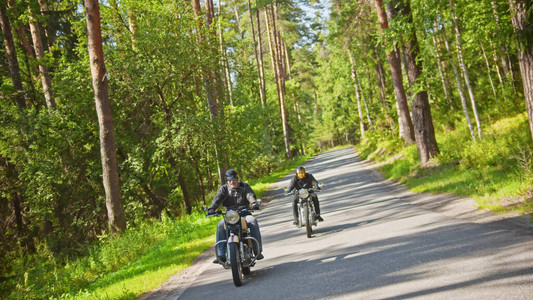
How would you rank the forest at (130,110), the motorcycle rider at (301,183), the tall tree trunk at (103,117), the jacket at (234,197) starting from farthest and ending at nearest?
the forest at (130,110)
the tall tree trunk at (103,117)
the motorcycle rider at (301,183)
the jacket at (234,197)

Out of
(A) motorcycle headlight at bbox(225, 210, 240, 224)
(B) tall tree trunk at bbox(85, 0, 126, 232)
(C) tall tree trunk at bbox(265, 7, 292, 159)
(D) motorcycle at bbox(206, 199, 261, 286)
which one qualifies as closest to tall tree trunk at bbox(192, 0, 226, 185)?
(B) tall tree trunk at bbox(85, 0, 126, 232)

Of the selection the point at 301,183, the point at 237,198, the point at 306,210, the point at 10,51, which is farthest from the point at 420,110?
the point at 10,51

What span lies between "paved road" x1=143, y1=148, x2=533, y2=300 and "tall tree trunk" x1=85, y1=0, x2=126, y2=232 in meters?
5.19

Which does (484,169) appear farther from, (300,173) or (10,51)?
(10,51)

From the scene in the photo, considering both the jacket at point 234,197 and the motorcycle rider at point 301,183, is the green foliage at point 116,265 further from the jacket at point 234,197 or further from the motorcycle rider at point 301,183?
the motorcycle rider at point 301,183

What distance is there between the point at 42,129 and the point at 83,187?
308cm

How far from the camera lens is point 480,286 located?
4.56 metres

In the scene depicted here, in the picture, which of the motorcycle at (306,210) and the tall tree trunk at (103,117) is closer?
the motorcycle at (306,210)

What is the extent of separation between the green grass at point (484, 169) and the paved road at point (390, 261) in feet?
2.09

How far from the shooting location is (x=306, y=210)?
31.6 ft

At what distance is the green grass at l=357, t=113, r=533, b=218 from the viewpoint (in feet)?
29.1

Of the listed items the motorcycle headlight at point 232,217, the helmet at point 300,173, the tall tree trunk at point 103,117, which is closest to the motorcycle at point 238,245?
the motorcycle headlight at point 232,217

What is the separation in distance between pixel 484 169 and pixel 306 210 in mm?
5984

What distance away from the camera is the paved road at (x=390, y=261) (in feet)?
15.9
